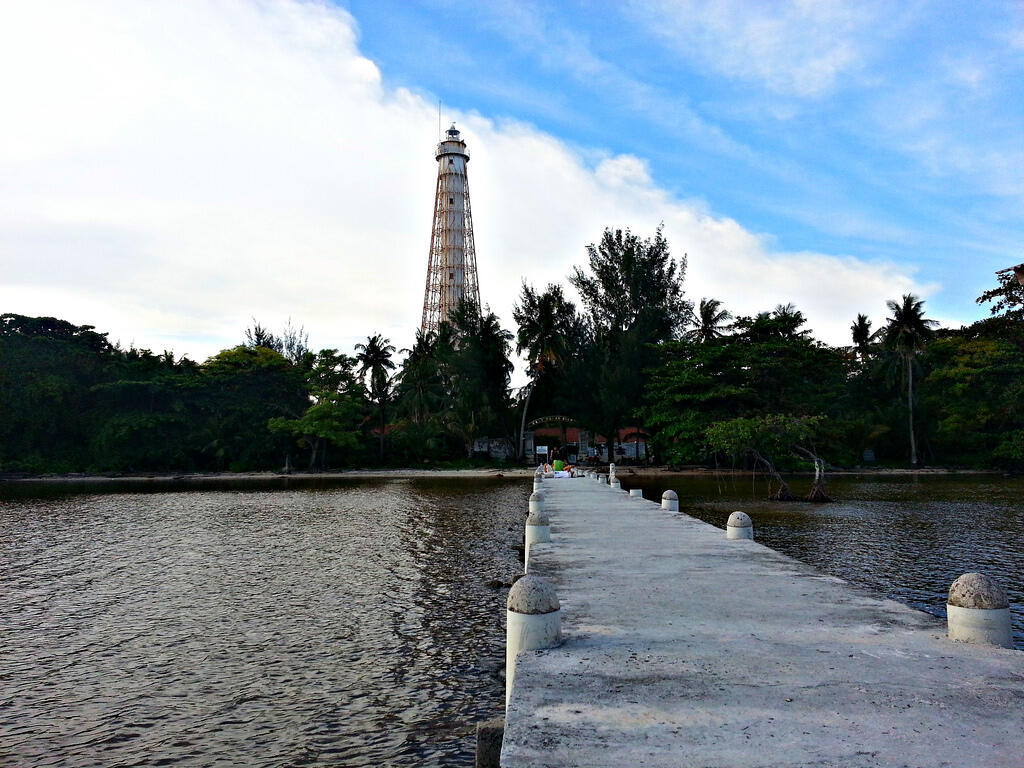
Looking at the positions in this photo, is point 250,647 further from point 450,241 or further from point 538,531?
point 450,241

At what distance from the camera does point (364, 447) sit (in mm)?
57031

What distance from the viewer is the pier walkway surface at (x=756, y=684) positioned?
3.91 metres

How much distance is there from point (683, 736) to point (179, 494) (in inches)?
1469

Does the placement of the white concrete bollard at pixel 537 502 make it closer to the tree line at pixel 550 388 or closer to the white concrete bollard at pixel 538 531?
the white concrete bollard at pixel 538 531

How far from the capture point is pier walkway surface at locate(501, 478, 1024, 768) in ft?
12.8

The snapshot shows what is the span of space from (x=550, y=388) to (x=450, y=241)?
31.1 metres

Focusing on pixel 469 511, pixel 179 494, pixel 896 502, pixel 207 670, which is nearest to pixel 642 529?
pixel 207 670

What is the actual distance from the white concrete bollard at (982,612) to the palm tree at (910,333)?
53138 millimetres

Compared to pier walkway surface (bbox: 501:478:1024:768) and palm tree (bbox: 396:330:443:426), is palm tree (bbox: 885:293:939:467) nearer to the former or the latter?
palm tree (bbox: 396:330:443:426)

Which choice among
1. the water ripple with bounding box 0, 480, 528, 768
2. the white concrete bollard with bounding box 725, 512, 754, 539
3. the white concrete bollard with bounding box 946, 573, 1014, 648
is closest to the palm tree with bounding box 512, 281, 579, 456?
the water ripple with bounding box 0, 480, 528, 768

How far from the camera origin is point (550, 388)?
58969 mm

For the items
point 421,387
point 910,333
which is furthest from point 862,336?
point 421,387

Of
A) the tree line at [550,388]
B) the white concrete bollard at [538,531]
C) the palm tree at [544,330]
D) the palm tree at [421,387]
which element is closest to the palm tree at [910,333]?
the tree line at [550,388]

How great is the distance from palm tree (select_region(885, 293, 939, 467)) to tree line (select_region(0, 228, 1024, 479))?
116mm
